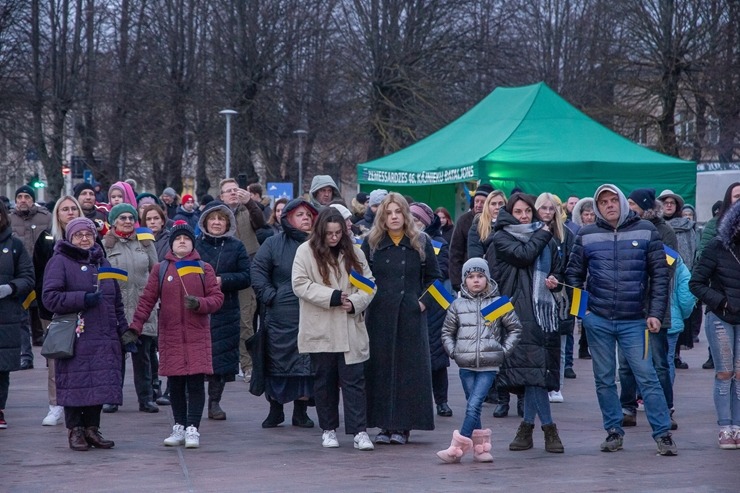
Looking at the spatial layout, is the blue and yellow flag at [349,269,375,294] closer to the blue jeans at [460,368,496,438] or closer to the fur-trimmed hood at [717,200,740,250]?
the blue jeans at [460,368,496,438]

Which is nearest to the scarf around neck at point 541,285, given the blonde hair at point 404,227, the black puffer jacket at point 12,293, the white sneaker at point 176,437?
the blonde hair at point 404,227

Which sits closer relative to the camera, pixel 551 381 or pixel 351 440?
pixel 551 381

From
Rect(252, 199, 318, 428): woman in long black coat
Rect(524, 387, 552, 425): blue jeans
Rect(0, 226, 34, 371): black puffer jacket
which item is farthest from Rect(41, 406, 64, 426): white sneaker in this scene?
Rect(524, 387, 552, 425): blue jeans

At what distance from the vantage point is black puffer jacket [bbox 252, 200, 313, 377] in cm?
962

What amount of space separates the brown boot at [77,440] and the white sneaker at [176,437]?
21.9 inches

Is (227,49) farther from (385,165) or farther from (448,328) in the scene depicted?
(448,328)

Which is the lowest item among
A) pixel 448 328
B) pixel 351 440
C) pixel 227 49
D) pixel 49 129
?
pixel 351 440

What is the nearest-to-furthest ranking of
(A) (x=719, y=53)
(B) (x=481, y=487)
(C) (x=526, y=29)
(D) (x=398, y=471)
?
(B) (x=481, y=487)
(D) (x=398, y=471)
(A) (x=719, y=53)
(C) (x=526, y=29)

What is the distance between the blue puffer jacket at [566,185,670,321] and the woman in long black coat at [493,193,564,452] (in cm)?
31

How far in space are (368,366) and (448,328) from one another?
0.86m

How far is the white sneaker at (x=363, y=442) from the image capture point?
880 centimetres

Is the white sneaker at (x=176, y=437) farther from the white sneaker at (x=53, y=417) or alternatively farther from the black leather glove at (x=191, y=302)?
the white sneaker at (x=53, y=417)

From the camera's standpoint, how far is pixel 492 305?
331 inches

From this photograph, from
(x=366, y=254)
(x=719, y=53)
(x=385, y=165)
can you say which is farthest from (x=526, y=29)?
(x=366, y=254)
